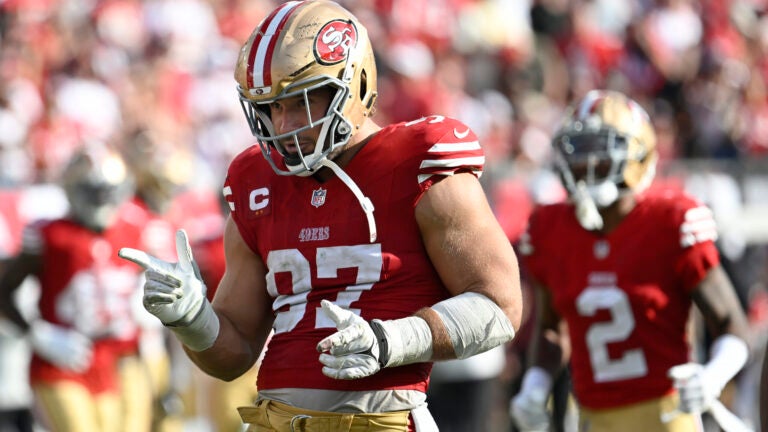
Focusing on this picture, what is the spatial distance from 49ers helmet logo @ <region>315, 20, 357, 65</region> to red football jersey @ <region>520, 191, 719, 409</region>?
6.54ft

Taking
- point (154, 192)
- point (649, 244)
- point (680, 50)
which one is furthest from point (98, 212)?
point (680, 50)

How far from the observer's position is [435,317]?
3164 millimetres

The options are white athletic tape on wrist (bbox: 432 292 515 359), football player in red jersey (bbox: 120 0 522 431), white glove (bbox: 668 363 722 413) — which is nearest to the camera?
white athletic tape on wrist (bbox: 432 292 515 359)

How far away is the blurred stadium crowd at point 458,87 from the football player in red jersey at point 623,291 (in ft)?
8.84

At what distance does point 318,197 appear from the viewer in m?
3.47

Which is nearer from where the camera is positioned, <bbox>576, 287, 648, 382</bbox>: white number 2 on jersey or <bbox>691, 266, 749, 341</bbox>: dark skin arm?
<bbox>691, 266, 749, 341</bbox>: dark skin arm

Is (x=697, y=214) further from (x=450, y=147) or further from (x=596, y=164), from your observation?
(x=450, y=147)

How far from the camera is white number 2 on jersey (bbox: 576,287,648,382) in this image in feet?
16.7

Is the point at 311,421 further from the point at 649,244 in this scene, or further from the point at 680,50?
the point at 680,50

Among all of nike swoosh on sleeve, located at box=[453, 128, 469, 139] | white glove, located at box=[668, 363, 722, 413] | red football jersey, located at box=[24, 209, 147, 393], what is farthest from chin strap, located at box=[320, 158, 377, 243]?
red football jersey, located at box=[24, 209, 147, 393]

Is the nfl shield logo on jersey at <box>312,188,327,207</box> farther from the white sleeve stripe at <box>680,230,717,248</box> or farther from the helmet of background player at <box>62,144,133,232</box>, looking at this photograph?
the helmet of background player at <box>62,144,133,232</box>

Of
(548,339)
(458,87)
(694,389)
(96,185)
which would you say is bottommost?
(694,389)

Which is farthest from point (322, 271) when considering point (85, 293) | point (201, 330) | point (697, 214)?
point (85, 293)

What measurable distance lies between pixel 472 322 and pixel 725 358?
199 centimetres
